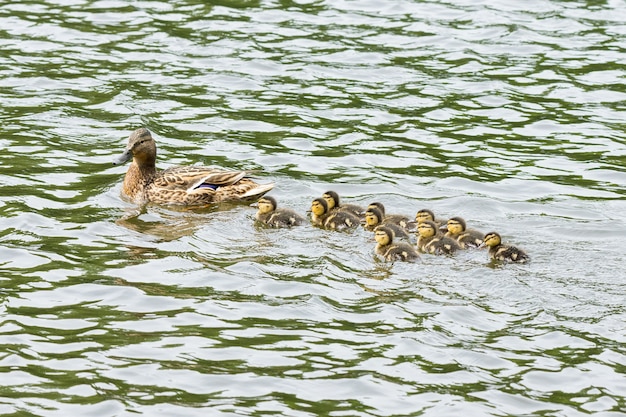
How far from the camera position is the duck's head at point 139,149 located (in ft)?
41.0

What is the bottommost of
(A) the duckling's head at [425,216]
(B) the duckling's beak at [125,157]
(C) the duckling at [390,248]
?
(C) the duckling at [390,248]

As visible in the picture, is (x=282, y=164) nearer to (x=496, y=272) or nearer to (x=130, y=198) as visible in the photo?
(x=130, y=198)

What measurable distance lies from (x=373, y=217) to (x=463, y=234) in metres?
0.79

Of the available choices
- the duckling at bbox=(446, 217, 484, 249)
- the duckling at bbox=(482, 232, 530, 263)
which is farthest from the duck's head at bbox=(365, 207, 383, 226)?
the duckling at bbox=(482, 232, 530, 263)

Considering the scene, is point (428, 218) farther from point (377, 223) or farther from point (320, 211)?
point (320, 211)

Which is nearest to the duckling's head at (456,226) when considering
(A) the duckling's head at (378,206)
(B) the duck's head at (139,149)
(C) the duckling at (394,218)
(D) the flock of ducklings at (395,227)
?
(D) the flock of ducklings at (395,227)

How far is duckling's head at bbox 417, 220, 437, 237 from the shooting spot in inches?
422

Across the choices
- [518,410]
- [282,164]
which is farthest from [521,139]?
[518,410]

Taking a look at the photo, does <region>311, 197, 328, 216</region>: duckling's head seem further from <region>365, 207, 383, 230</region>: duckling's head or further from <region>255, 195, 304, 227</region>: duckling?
<region>365, 207, 383, 230</region>: duckling's head

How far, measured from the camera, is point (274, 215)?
11.2 meters

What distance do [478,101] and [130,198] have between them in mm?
4337

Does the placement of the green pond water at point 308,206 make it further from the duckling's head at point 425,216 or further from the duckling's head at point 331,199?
the duckling's head at point 425,216

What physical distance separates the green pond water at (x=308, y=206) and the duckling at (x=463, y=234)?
0.20 metres

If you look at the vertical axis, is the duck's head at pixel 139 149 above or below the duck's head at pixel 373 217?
above
